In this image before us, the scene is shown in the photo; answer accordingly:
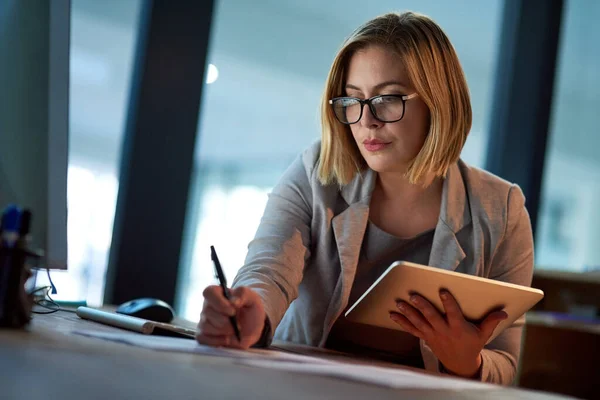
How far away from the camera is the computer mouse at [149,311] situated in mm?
1536

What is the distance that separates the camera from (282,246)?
60.3 inches

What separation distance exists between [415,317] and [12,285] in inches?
26.7

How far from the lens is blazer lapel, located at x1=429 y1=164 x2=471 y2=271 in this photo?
154 cm

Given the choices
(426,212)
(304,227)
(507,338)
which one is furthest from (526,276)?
(304,227)

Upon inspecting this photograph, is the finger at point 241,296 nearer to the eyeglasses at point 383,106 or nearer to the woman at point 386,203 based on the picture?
the woman at point 386,203

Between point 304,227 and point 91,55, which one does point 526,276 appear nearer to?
point 304,227

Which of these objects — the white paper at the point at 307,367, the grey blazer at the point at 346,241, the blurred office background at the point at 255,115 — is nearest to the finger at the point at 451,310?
the grey blazer at the point at 346,241

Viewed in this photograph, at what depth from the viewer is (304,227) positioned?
163cm

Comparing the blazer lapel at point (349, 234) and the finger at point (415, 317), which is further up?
the blazer lapel at point (349, 234)

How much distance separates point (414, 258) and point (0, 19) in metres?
0.99

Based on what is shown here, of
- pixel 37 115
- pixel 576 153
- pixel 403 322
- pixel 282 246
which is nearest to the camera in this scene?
pixel 37 115

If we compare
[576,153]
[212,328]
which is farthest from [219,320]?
[576,153]

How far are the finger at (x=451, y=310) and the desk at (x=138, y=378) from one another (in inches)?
14.6

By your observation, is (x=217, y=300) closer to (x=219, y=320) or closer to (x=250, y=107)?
(x=219, y=320)
